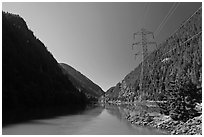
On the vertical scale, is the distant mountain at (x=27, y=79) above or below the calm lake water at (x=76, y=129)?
above

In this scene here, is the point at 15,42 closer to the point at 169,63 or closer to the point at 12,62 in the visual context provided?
the point at 12,62

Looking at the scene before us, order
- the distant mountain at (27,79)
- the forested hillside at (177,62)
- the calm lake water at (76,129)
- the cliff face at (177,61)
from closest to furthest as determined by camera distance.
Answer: the calm lake water at (76,129), the distant mountain at (27,79), the forested hillside at (177,62), the cliff face at (177,61)

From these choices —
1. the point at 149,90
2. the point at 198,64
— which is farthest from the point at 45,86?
the point at 198,64

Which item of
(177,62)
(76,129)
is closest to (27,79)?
(177,62)

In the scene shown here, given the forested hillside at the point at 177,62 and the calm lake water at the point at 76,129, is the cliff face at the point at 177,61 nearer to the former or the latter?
the forested hillside at the point at 177,62

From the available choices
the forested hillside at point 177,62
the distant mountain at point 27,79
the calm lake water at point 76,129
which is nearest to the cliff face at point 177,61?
the forested hillside at point 177,62

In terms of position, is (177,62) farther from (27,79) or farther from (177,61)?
(27,79)

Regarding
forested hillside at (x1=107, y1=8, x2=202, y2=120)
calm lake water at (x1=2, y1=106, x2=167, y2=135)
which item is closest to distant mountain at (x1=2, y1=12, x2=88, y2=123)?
calm lake water at (x1=2, y1=106, x2=167, y2=135)

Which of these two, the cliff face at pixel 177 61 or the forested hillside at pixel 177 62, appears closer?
the forested hillside at pixel 177 62
